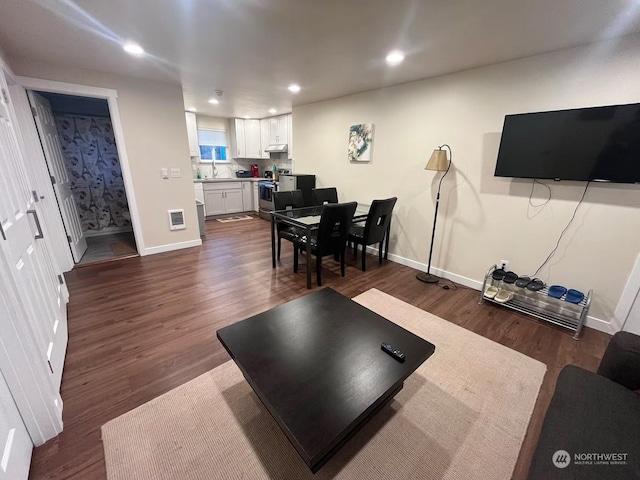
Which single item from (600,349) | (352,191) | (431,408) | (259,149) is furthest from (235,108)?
(600,349)

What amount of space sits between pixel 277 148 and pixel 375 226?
3836mm

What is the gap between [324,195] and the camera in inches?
167

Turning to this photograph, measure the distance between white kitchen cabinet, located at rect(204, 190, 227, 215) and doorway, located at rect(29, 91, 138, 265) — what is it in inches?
61.5

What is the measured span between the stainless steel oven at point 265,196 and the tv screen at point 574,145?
14.5ft

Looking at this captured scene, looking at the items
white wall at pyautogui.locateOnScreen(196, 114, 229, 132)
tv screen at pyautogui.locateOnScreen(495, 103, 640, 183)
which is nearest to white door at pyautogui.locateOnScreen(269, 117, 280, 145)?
white wall at pyautogui.locateOnScreen(196, 114, 229, 132)

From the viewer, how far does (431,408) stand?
1.57 metres

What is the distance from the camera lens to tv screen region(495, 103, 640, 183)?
6.55ft

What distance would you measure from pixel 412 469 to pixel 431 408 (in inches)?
15.9

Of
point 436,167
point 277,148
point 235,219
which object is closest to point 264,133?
point 277,148

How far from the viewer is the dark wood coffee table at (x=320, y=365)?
1.05 m

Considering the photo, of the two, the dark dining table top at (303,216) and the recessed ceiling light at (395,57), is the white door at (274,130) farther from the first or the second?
the recessed ceiling light at (395,57)

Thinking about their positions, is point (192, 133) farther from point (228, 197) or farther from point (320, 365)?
point (320, 365)

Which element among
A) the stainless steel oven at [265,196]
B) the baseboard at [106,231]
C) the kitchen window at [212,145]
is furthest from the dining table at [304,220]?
the kitchen window at [212,145]

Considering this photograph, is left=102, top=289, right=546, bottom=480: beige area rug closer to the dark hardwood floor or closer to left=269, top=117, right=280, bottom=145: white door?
the dark hardwood floor
